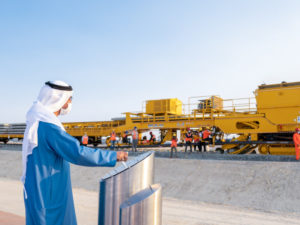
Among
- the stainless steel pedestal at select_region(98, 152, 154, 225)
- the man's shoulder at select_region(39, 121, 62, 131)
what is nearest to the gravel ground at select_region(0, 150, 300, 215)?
the stainless steel pedestal at select_region(98, 152, 154, 225)

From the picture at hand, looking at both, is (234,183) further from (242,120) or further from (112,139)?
(112,139)

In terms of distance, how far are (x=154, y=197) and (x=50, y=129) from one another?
860mm

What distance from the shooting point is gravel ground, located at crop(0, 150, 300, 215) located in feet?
26.7

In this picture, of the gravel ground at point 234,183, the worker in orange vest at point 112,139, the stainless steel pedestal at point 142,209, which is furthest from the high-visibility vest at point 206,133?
the stainless steel pedestal at point 142,209

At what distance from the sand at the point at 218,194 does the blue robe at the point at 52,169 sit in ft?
13.1

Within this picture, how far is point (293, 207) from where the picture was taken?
755 cm

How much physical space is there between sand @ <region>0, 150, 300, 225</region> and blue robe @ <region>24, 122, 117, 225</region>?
3.98 metres

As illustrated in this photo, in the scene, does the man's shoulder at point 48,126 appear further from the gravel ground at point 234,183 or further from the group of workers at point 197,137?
the group of workers at point 197,137

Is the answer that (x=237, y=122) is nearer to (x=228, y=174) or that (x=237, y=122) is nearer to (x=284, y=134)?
(x=284, y=134)

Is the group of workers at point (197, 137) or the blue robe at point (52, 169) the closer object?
the blue robe at point (52, 169)

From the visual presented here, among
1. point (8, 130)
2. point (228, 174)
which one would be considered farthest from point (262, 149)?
point (8, 130)

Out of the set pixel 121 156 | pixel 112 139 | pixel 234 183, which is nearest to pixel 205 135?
pixel 112 139

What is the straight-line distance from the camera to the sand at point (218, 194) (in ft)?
21.5

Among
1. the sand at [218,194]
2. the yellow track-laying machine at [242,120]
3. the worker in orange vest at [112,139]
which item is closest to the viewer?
the sand at [218,194]
